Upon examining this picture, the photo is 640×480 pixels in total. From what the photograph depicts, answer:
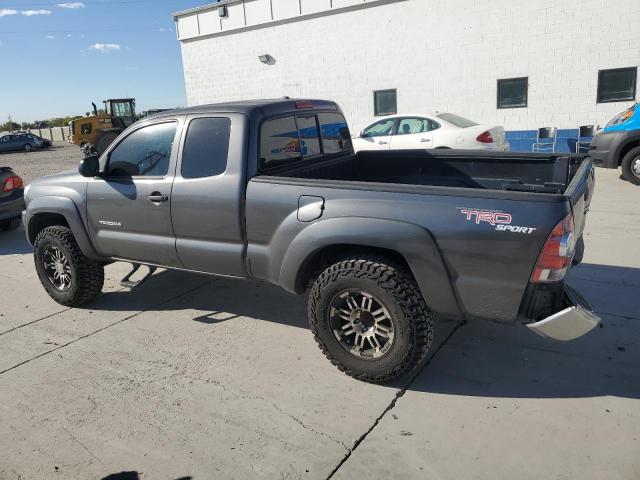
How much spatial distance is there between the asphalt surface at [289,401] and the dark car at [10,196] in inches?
161

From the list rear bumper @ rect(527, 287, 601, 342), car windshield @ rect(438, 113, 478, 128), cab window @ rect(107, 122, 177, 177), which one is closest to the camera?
rear bumper @ rect(527, 287, 601, 342)

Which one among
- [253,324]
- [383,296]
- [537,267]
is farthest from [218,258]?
[537,267]

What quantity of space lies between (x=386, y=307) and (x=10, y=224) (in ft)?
26.9

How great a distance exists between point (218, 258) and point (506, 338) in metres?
2.29

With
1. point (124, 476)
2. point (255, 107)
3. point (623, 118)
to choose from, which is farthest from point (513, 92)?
point (124, 476)

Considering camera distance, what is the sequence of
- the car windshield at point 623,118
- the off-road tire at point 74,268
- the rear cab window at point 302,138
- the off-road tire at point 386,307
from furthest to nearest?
1. the car windshield at point 623,118
2. the off-road tire at point 74,268
3. the rear cab window at point 302,138
4. the off-road tire at point 386,307

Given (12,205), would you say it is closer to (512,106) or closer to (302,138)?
(302,138)

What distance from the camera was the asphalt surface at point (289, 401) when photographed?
2795 mm


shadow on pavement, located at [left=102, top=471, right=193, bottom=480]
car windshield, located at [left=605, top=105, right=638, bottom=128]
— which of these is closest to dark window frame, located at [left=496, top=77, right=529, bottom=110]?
car windshield, located at [left=605, top=105, right=638, bottom=128]

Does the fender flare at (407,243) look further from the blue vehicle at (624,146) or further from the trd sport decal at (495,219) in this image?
the blue vehicle at (624,146)

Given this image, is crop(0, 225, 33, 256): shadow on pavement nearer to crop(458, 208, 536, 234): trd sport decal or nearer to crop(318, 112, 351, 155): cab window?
crop(318, 112, 351, 155): cab window

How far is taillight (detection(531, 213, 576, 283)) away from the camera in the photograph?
2734 millimetres

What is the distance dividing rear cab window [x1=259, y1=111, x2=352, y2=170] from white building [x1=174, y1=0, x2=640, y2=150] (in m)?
10.8

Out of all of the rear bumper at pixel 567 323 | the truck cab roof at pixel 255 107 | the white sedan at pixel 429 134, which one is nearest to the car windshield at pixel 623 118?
the white sedan at pixel 429 134
